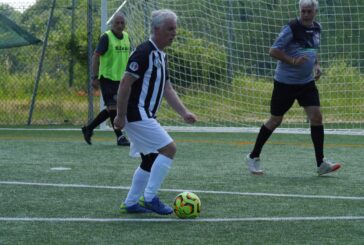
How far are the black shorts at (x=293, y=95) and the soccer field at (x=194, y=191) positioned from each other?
74 centimetres

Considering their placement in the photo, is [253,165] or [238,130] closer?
[253,165]

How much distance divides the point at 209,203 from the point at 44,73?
10.2 meters

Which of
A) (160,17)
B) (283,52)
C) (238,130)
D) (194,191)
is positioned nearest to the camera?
(160,17)

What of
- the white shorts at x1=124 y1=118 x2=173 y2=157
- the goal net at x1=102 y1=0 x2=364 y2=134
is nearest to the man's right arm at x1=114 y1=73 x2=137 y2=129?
the white shorts at x1=124 y1=118 x2=173 y2=157

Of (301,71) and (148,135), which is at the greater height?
(301,71)

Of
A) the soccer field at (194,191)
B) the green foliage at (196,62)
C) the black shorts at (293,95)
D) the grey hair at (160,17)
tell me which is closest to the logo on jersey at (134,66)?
the grey hair at (160,17)

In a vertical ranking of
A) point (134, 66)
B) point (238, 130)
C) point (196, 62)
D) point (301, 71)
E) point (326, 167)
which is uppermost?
point (134, 66)

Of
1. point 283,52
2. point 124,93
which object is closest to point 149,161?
point 124,93

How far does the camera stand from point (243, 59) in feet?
47.2

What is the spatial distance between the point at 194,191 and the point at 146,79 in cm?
160

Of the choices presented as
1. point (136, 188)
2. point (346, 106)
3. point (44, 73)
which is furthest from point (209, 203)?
point (44, 73)

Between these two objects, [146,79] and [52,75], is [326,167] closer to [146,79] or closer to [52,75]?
[146,79]

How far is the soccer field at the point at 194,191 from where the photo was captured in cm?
537

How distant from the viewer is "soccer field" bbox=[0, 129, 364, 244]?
17.6ft
